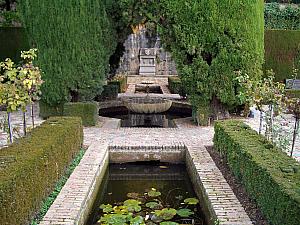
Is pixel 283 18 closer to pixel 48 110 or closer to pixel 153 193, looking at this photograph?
pixel 48 110

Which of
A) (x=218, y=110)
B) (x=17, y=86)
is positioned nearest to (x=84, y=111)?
(x=218, y=110)

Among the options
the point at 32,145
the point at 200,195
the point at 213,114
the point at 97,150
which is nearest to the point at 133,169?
the point at 97,150

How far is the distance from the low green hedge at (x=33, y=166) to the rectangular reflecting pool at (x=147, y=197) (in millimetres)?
747

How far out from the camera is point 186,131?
9.41 meters

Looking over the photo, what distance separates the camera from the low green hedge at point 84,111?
980 centimetres

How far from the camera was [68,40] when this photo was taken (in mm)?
9750

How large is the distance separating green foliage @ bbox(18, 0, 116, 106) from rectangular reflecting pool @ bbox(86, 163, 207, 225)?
116 inches

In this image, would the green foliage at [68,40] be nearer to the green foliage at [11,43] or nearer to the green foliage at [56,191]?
the green foliage at [56,191]

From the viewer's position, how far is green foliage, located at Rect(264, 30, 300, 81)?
15.2 metres

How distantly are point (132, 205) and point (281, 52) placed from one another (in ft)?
36.8

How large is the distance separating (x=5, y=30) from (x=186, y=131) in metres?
8.16

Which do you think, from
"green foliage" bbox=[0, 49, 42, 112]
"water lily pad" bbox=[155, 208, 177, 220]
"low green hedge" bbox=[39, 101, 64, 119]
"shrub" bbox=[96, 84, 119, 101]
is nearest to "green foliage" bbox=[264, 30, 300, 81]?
"shrub" bbox=[96, 84, 119, 101]

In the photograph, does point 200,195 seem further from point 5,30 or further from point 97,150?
point 5,30

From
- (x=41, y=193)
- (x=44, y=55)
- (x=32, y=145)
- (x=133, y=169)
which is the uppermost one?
(x=44, y=55)
